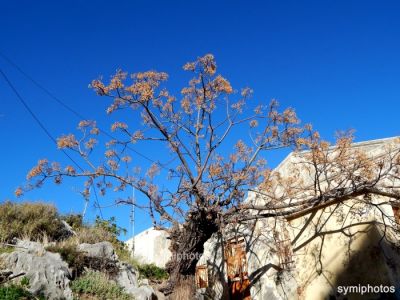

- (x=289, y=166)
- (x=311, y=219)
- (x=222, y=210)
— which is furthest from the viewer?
(x=289, y=166)

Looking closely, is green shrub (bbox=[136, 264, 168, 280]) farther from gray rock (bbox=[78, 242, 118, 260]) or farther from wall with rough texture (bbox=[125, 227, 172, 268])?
wall with rough texture (bbox=[125, 227, 172, 268])

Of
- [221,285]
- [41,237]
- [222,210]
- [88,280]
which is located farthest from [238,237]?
[41,237]

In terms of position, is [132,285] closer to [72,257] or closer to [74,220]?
[72,257]

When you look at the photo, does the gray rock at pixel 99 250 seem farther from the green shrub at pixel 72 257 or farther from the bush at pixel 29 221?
the bush at pixel 29 221

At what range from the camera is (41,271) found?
27.0 feet

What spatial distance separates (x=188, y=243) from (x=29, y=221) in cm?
577

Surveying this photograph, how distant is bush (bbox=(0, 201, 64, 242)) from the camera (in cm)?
1084

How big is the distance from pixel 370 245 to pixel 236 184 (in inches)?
150

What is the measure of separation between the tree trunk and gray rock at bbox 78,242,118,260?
8.81 feet

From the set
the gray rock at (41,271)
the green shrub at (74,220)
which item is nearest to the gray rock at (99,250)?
the gray rock at (41,271)

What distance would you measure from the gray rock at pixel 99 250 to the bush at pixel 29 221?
1599mm

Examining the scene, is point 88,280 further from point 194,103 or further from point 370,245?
point 370,245

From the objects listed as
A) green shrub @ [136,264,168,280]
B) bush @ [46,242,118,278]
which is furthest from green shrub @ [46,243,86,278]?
green shrub @ [136,264,168,280]

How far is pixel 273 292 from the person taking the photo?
1141cm
